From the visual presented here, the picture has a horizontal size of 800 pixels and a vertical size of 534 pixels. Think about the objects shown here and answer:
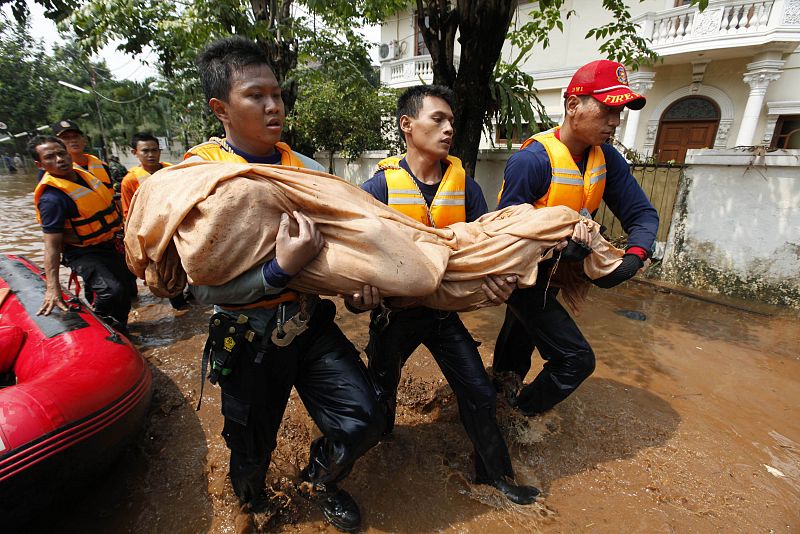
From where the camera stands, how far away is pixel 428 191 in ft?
7.44

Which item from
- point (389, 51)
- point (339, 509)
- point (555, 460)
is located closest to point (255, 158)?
point (339, 509)

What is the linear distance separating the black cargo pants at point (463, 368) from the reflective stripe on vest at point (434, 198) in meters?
0.51

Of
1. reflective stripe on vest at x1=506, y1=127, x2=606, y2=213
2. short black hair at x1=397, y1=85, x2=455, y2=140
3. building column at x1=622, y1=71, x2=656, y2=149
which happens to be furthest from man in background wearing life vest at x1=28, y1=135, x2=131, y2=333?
building column at x1=622, y1=71, x2=656, y2=149

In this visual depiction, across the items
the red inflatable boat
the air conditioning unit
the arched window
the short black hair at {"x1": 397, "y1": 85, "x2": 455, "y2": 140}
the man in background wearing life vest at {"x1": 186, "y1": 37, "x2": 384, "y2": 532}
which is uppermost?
the air conditioning unit

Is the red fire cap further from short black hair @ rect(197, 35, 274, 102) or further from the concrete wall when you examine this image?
the concrete wall

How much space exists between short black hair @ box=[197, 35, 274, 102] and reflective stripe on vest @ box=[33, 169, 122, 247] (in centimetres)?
276

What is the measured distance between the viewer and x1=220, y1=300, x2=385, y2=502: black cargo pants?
1776 mm

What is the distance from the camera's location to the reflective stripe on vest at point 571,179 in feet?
7.15

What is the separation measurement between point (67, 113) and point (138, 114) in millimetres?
4638

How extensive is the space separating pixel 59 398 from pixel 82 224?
94.5 inches

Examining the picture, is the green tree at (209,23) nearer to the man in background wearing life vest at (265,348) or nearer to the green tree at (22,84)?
the man in background wearing life vest at (265,348)

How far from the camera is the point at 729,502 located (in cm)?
218

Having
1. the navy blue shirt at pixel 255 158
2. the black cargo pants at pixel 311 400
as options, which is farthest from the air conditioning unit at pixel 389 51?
the black cargo pants at pixel 311 400

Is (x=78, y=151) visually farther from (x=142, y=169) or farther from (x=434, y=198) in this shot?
(x=434, y=198)
